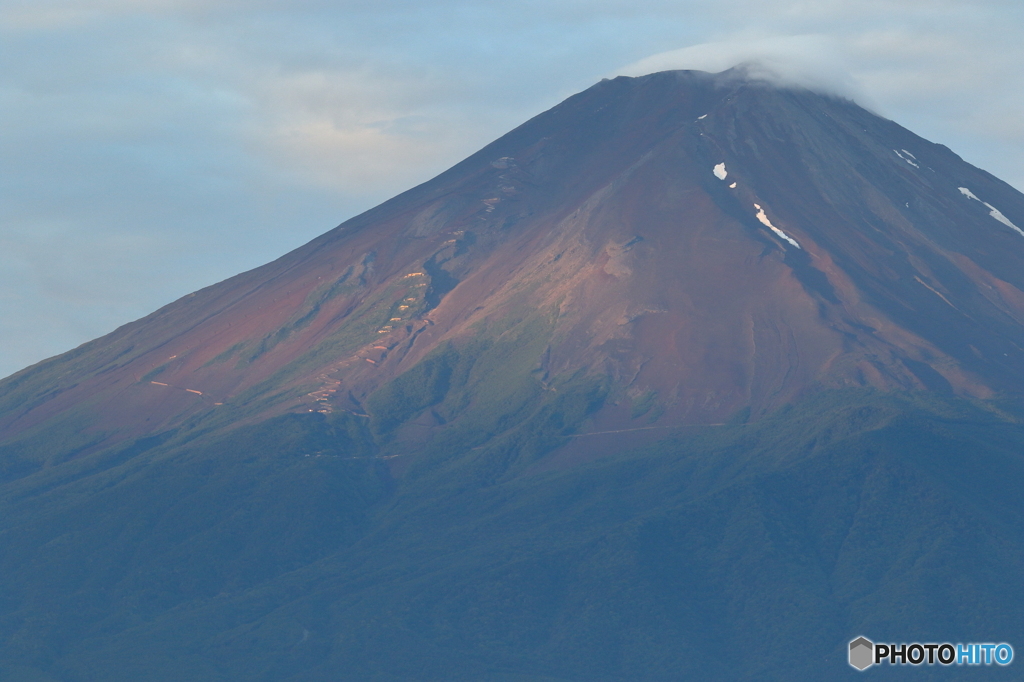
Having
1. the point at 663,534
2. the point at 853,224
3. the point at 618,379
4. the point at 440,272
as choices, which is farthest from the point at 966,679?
the point at 440,272

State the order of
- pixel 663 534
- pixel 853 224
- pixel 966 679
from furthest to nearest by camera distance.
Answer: pixel 853 224 → pixel 663 534 → pixel 966 679

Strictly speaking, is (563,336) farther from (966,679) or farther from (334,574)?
(966,679)

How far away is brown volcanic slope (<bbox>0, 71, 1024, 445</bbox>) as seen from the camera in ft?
528

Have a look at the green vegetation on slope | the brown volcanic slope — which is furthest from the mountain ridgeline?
the brown volcanic slope

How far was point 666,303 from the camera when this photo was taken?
16975cm

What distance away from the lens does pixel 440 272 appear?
190750 millimetres

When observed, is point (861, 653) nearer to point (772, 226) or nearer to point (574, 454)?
point (574, 454)

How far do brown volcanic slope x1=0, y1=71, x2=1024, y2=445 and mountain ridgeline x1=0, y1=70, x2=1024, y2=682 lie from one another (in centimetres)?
46

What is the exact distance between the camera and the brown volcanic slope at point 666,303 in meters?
161

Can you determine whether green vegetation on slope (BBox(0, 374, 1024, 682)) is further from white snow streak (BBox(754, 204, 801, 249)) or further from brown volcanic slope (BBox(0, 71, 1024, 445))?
white snow streak (BBox(754, 204, 801, 249))

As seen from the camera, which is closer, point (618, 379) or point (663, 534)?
point (663, 534)

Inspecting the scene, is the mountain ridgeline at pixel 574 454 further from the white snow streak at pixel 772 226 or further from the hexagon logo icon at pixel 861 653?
the hexagon logo icon at pixel 861 653

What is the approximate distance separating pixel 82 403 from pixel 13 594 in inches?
1875

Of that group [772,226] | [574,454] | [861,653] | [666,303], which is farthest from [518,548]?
[772,226]
